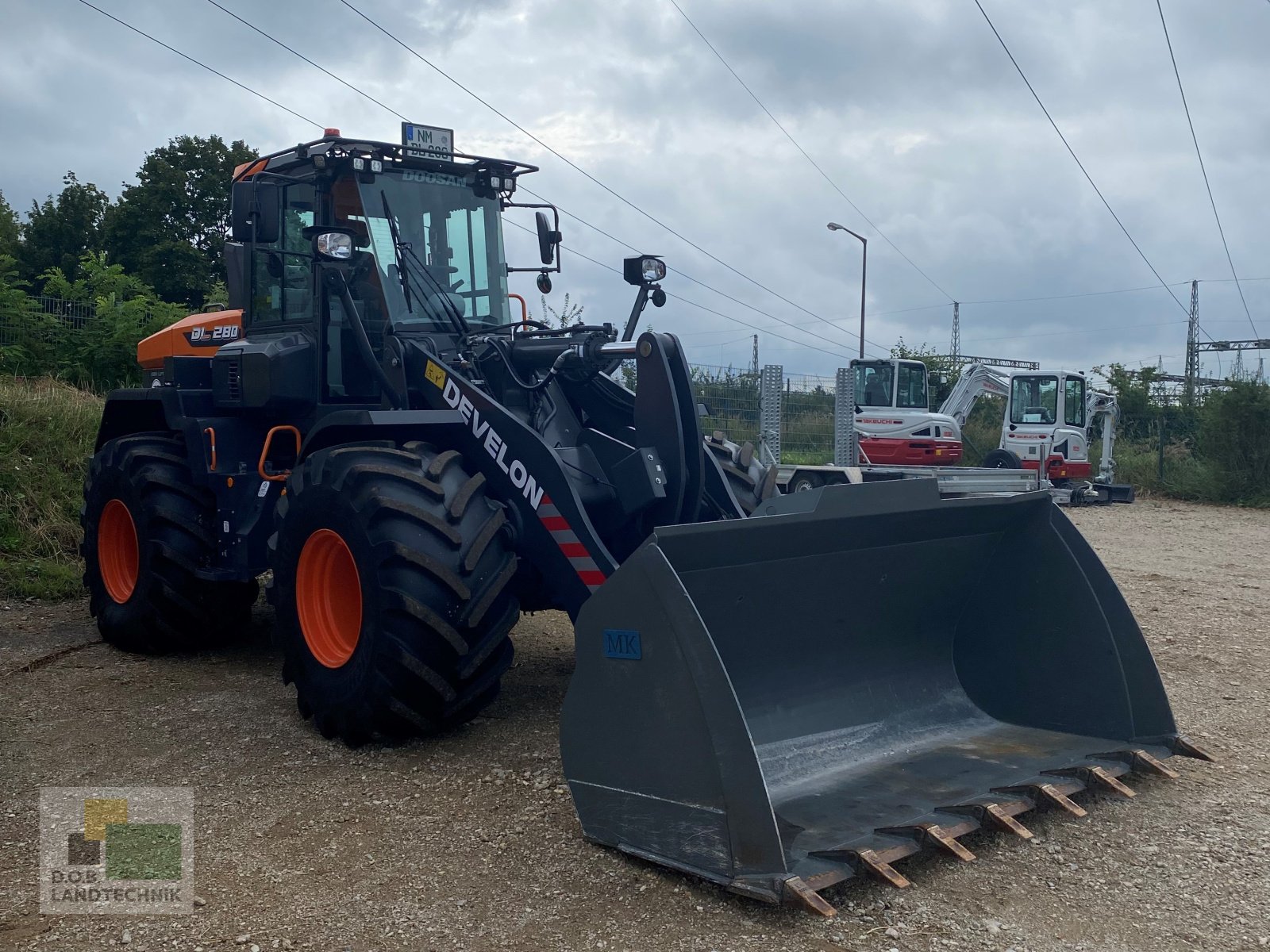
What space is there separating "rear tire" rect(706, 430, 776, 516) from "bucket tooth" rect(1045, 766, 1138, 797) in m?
2.13

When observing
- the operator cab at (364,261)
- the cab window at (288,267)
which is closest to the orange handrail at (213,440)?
the operator cab at (364,261)

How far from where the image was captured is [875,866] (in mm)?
3270

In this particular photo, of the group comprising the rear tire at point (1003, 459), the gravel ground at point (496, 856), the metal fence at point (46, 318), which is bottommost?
the gravel ground at point (496, 856)

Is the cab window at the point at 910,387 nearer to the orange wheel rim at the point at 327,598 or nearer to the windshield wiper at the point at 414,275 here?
the windshield wiper at the point at 414,275

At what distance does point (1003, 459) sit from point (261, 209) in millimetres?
18183

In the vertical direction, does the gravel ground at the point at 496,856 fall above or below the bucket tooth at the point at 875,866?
below

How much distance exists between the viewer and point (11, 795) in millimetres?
4332

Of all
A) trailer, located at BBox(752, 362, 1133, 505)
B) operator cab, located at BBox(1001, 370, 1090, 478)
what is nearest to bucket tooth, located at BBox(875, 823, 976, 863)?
trailer, located at BBox(752, 362, 1133, 505)

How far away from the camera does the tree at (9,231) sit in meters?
33.0

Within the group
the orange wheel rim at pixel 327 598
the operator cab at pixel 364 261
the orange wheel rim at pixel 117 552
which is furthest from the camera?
the orange wheel rim at pixel 117 552

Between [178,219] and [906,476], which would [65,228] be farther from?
[906,476]

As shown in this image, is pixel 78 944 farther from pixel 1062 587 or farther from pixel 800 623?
pixel 1062 587

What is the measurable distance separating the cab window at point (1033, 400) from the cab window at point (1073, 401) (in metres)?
0.18

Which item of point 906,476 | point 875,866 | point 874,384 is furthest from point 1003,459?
point 875,866
